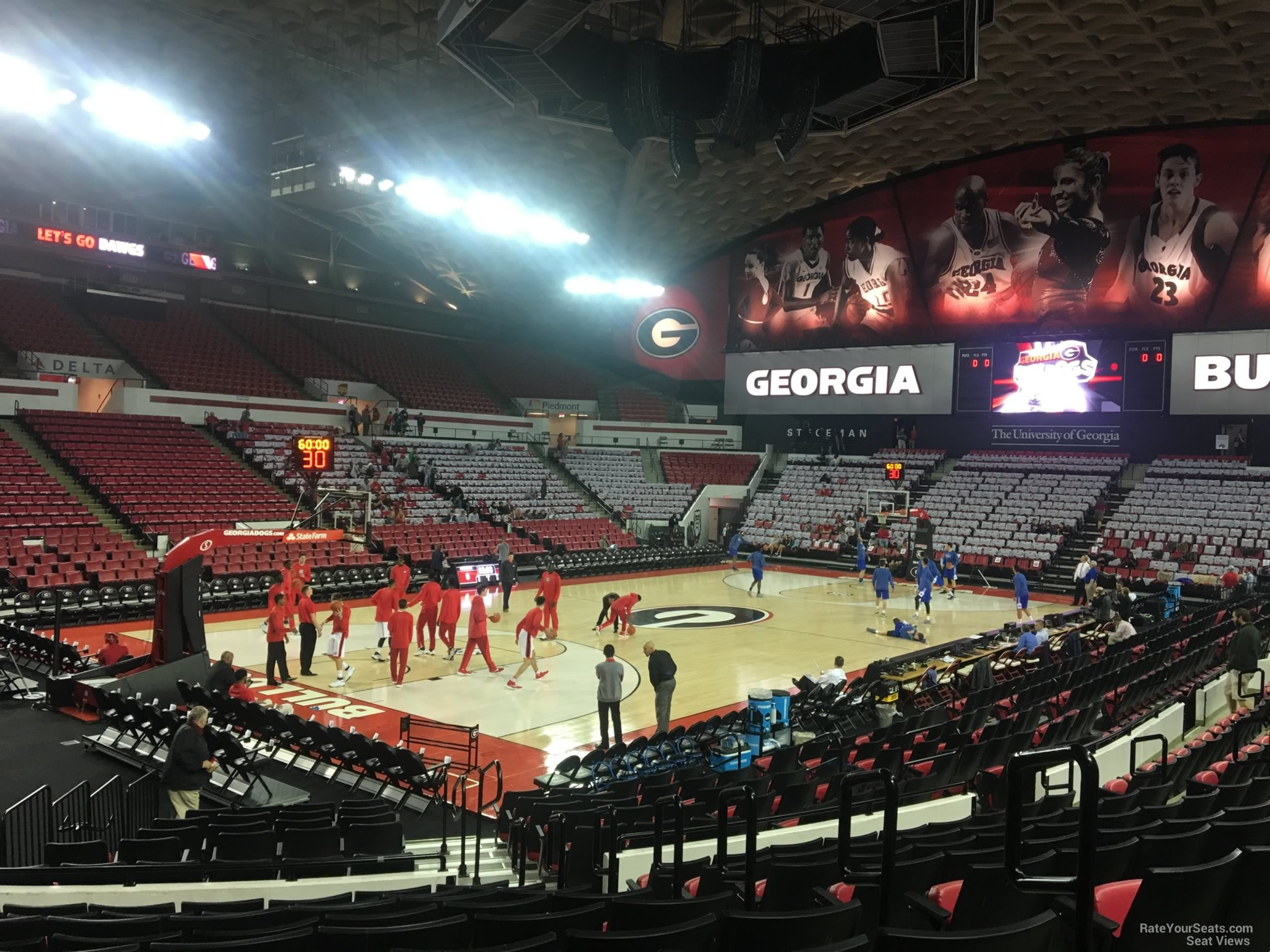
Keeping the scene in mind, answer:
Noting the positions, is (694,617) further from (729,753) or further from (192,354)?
(192,354)

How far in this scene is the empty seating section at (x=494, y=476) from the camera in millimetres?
31969

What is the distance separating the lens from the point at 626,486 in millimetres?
37375

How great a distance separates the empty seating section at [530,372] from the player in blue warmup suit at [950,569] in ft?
70.5

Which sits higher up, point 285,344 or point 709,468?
point 285,344

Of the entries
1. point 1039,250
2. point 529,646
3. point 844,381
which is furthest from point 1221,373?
point 529,646

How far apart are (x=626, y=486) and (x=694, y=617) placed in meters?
16.2

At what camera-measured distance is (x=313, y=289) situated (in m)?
39.2

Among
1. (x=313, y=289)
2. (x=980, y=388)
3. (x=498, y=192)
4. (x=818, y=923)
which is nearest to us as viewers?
(x=818, y=923)

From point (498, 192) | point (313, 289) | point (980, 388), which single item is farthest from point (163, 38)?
point (980, 388)

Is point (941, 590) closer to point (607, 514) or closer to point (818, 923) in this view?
point (607, 514)

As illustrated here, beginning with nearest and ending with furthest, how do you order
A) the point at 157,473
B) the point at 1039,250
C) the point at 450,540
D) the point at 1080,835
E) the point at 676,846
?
1. the point at 1080,835
2. the point at 676,846
3. the point at 157,473
4. the point at 450,540
5. the point at 1039,250

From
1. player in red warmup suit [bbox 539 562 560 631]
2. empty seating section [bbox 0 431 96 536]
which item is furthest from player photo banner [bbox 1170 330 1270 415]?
empty seating section [bbox 0 431 96 536]

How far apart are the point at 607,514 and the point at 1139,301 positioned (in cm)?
1998

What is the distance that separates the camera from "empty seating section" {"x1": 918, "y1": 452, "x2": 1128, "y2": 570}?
2998 centimetres
